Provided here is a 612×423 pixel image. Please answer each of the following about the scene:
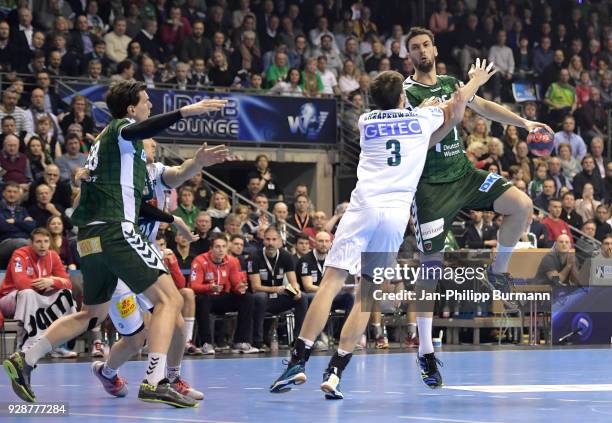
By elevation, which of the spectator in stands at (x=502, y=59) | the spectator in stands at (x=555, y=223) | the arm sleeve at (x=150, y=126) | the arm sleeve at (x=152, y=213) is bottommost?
the arm sleeve at (x=152, y=213)

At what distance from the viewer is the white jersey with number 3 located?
782cm

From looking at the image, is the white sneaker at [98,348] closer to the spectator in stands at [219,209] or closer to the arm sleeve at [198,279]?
the arm sleeve at [198,279]

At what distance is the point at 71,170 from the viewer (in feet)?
52.6

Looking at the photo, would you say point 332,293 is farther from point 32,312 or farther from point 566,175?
point 566,175

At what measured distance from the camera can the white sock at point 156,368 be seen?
738cm

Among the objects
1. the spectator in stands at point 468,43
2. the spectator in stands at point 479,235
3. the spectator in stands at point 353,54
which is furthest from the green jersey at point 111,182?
the spectator in stands at point 468,43

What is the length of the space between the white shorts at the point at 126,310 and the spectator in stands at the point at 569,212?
12.4m

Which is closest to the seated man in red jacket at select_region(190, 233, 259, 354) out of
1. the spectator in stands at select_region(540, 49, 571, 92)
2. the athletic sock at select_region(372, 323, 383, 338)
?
the athletic sock at select_region(372, 323, 383, 338)

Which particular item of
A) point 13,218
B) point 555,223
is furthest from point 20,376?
point 555,223

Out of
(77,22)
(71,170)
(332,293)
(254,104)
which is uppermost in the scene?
(77,22)

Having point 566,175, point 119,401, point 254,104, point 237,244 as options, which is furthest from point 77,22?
point 119,401

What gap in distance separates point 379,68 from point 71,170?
26.7 feet

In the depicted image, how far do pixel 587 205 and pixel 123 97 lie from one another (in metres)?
13.8

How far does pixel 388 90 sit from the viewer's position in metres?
7.89
